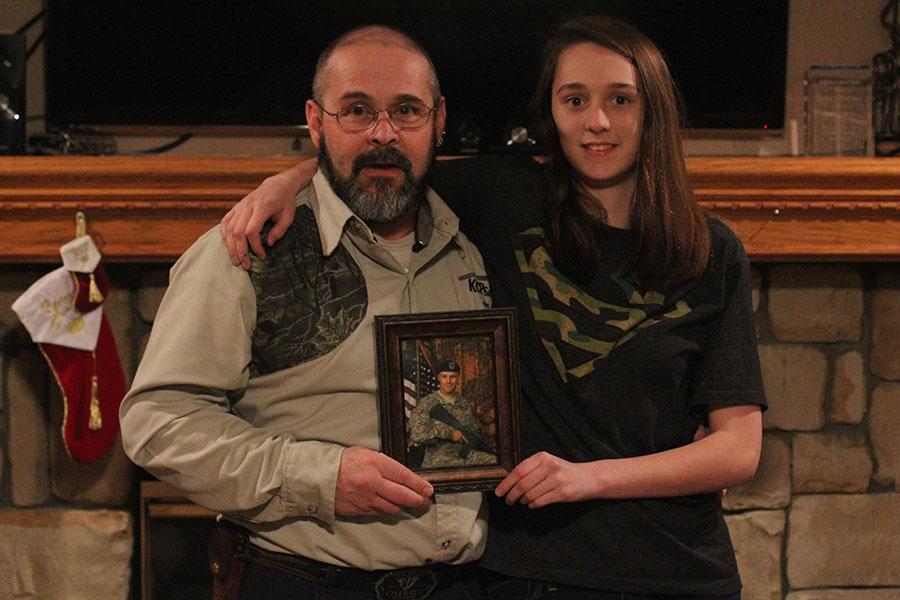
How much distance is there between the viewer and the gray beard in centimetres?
159

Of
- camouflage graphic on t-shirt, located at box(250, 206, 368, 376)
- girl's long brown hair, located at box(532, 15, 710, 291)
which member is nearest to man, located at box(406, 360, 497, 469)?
camouflage graphic on t-shirt, located at box(250, 206, 368, 376)

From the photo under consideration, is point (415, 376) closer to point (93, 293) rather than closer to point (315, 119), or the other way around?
point (315, 119)

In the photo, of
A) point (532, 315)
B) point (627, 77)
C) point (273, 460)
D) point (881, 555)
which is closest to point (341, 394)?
point (273, 460)

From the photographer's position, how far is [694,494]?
1625mm

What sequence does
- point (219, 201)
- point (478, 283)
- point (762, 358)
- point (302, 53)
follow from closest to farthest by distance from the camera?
point (478, 283), point (219, 201), point (302, 53), point (762, 358)

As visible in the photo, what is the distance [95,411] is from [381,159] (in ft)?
4.18

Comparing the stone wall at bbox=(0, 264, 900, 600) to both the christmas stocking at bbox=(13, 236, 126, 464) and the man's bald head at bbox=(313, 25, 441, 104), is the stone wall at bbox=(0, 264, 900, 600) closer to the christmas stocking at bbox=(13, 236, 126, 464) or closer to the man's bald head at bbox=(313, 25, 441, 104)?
the christmas stocking at bbox=(13, 236, 126, 464)

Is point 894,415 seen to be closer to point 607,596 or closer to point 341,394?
point 607,596

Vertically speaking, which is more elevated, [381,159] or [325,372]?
[381,159]

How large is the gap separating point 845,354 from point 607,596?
1.45 m

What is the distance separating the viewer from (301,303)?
157 cm

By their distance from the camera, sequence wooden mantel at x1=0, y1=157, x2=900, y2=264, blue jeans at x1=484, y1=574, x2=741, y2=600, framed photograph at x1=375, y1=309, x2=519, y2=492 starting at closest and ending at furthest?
framed photograph at x1=375, y1=309, x2=519, y2=492 → blue jeans at x1=484, y1=574, x2=741, y2=600 → wooden mantel at x1=0, y1=157, x2=900, y2=264

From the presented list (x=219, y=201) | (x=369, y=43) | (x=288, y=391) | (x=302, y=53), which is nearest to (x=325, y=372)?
(x=288, y=391)

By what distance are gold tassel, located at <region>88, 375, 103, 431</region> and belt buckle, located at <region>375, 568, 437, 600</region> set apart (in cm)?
122
